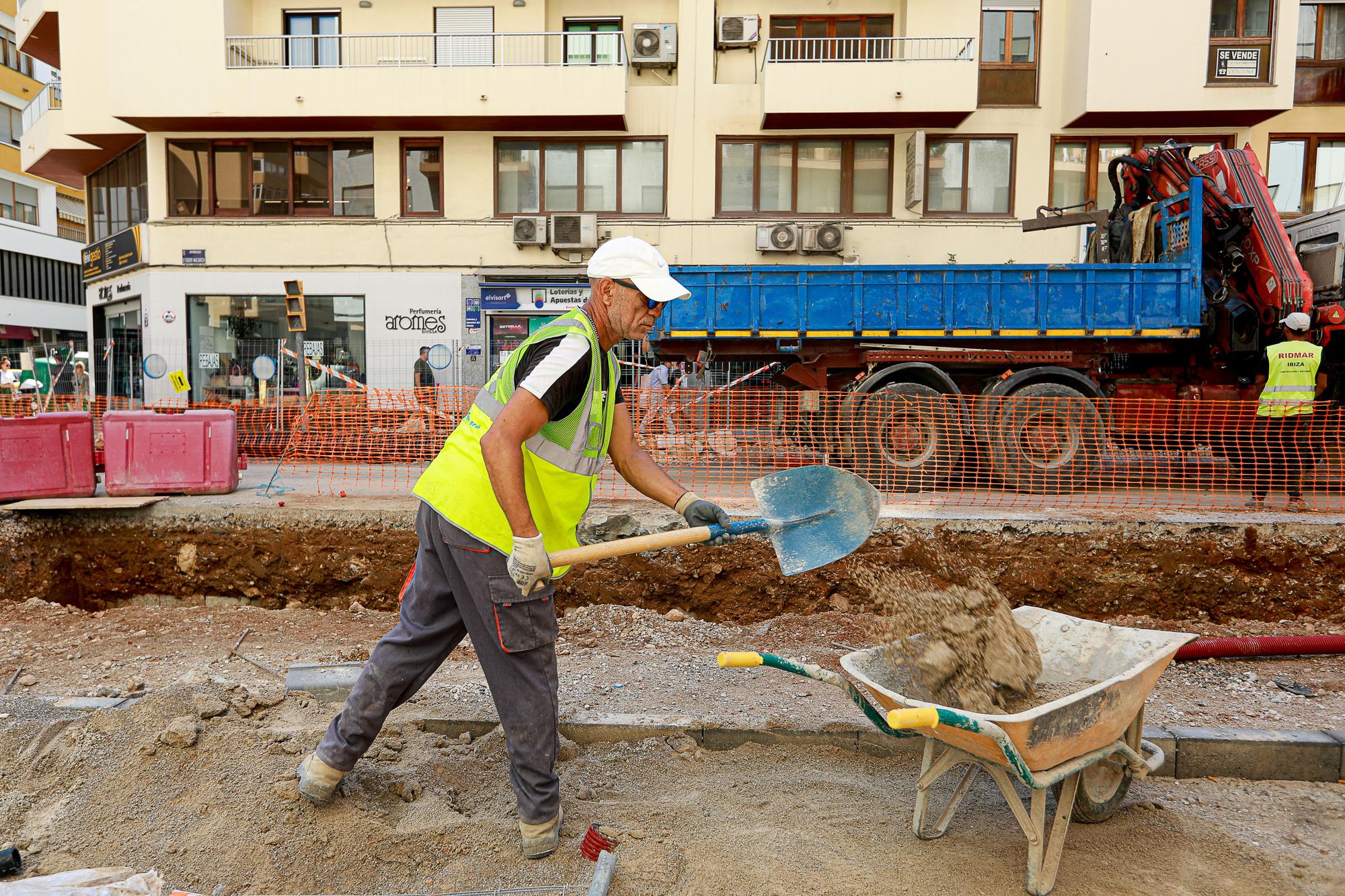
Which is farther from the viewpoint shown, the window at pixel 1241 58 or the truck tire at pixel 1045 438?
the window at pixel 1241 58

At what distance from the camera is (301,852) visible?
118 inches

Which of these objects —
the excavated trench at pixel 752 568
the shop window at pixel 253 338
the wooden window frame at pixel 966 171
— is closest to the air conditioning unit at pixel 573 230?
the shop window at pixel 253 338

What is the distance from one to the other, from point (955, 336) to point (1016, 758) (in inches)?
319

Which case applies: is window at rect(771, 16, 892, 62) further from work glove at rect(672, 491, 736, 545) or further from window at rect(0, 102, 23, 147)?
window at rect(0, 102, 23, 147)

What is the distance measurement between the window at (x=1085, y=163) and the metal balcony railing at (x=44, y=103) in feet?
75.0

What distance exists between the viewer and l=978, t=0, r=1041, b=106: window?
1775 centimetres

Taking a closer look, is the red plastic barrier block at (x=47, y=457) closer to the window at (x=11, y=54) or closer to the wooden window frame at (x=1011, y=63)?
the wooden window frame at (x=1011, y=63)

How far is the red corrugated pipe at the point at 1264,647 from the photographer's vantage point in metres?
4.93

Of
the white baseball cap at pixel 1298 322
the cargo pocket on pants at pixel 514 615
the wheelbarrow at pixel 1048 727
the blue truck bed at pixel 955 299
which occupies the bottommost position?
the wheelbarrow at pixel 1048 727

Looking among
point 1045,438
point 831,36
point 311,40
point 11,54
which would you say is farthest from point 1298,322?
point 11,54

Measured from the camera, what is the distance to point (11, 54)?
3297 centimetres

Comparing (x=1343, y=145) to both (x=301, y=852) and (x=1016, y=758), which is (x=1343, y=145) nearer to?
(x=1016, y=758)

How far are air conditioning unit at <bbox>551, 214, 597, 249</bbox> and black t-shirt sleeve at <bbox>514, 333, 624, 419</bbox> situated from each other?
1538 centimetres

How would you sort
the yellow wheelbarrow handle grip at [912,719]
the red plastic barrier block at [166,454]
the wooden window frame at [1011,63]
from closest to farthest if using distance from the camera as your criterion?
the yellow wheelbarrow handle grip at [912,719] < the red plastic barrier block at [166,454] < the wooden window frame at [1011,63]
